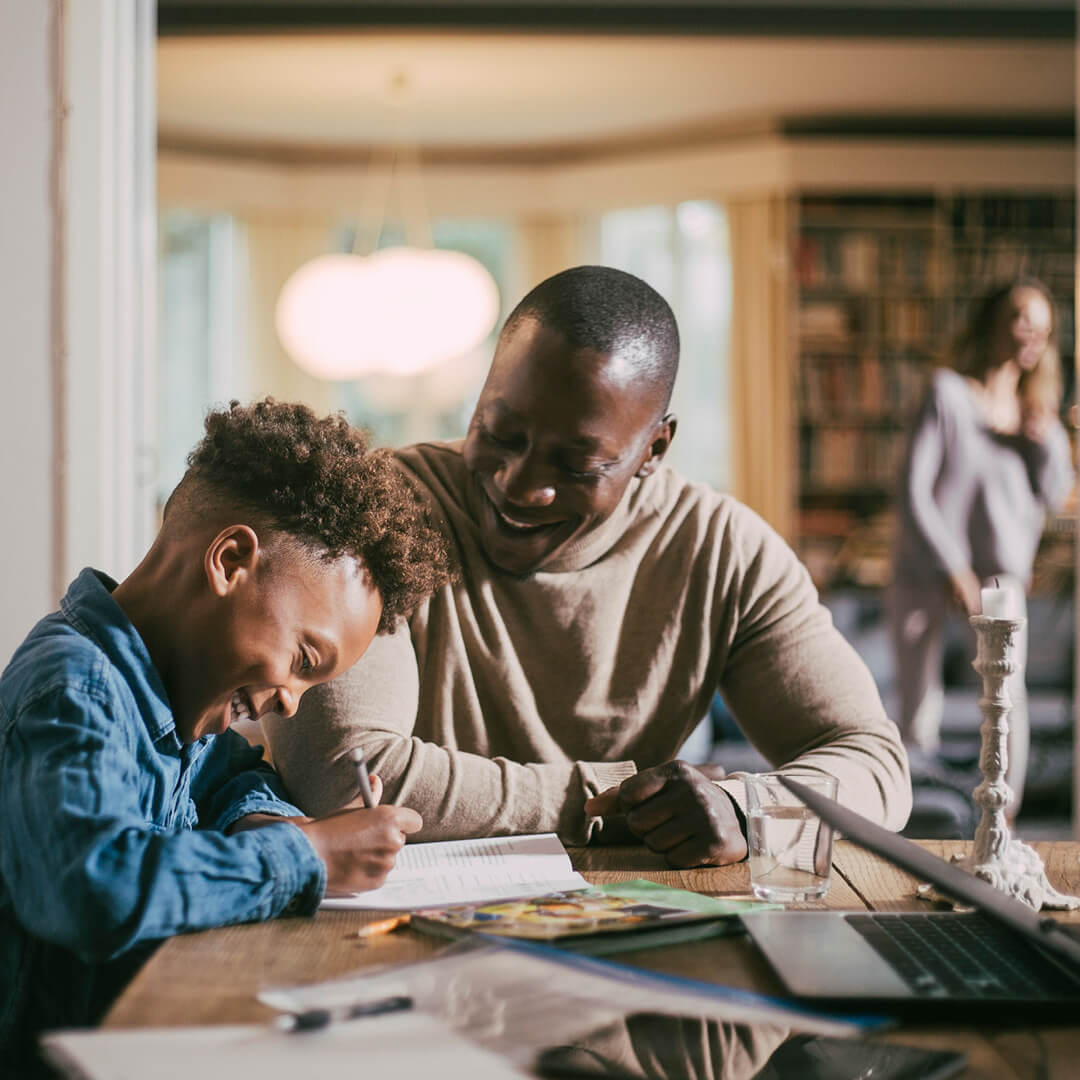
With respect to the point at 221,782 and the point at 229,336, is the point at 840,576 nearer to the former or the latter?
the point at 229,336

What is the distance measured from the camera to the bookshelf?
7023 mm

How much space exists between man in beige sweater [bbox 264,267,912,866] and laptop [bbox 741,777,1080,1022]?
0.36m

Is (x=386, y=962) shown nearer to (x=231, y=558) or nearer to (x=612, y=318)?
(x=231, y=558)

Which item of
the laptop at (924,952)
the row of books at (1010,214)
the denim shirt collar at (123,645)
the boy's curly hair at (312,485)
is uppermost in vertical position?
the row of books at (1010,214)

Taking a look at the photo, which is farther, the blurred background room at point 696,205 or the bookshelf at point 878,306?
the bookshelf at point 878,306

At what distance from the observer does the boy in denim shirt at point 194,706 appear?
0.86 metres

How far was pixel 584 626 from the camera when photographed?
153 centimetres

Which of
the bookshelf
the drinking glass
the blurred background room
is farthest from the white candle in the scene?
the bookshelf

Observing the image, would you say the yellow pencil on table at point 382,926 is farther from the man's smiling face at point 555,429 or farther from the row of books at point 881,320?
the row of books at point 881,320

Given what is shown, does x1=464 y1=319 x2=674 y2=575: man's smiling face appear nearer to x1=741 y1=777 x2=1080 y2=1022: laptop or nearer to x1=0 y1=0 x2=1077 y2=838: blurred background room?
x1=741 y1=777 x2=1080 y2=1022: laptop

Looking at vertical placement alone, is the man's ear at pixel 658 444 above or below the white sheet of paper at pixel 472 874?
above

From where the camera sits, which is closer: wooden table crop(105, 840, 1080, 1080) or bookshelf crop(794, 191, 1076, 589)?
wooden table crop(105, 840, 1080, 1080)

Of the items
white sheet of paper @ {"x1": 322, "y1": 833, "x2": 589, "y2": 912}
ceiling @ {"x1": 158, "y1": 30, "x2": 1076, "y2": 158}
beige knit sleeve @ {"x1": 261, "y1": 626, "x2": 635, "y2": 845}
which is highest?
ceiling @ {"x1": 158, "y1": 30, "x2": 1076, "y2": 158}

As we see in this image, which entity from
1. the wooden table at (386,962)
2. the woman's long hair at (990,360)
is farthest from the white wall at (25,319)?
the woman's long hair at (990,360)
